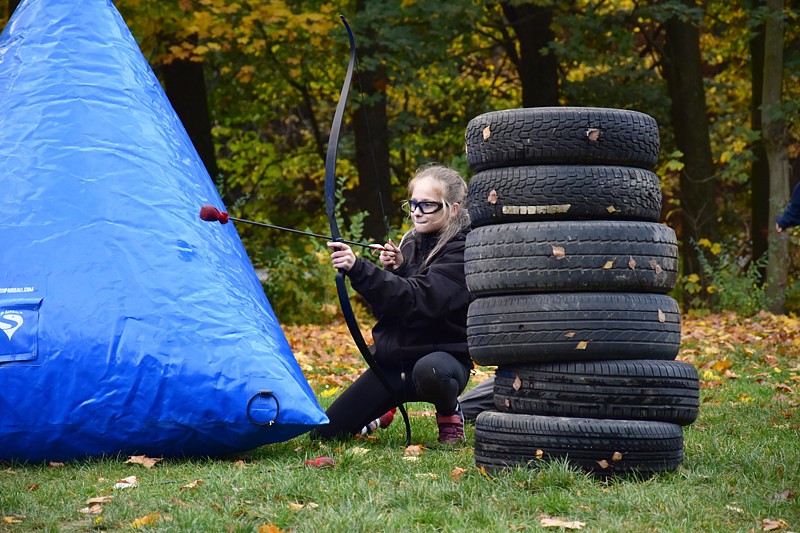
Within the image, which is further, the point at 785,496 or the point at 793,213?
the point at 793,213

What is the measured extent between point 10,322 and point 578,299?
2372 mm

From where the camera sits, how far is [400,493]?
343 cm

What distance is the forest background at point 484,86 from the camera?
1278cm

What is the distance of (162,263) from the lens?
433 cm

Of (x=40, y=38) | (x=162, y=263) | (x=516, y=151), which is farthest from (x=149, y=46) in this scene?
(x=516, y=151)

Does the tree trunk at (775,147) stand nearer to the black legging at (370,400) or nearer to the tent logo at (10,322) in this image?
the black legging at (370,400)

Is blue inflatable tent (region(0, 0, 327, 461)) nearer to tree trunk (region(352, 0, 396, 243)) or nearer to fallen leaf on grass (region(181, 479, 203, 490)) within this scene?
fallen leaf on grass (region(181, 479, 203, 490))

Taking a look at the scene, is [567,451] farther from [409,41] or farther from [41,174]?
[409,41]

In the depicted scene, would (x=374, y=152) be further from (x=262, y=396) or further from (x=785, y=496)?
(x=785, y=496)

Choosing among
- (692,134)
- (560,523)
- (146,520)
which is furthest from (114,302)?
(692,134)

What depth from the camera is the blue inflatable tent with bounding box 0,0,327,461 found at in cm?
409

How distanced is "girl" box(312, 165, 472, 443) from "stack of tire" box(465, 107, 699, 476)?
0.69m

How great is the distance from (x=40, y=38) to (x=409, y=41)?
352 inches

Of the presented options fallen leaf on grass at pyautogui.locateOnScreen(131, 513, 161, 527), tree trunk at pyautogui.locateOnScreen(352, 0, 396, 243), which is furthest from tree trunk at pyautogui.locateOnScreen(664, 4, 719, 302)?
fallen leaf on grass at pyautogui.locateOnScreen(131, 513, 161, 527)
